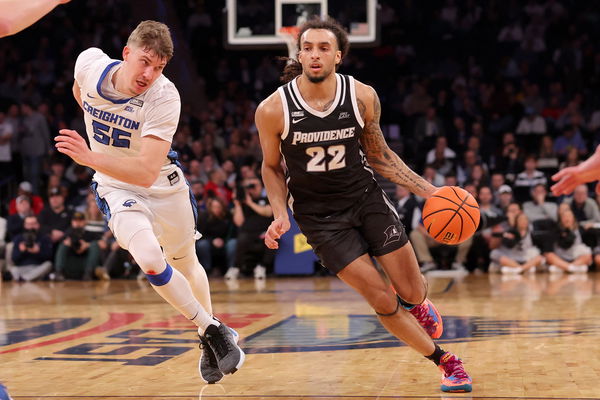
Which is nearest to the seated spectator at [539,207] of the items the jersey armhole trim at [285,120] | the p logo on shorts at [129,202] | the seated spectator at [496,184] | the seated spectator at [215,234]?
the seated spectator at [496,184]

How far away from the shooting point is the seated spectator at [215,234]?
557 inches

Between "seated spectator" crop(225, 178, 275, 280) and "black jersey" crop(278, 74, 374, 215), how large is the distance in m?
8.53

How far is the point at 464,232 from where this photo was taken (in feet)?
17.7

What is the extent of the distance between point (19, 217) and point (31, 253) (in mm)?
730

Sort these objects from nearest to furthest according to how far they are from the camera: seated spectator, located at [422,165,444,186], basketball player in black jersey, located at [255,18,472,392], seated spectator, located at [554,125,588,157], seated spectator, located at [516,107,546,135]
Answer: basketball player in black jersey, located at [255,18,472,392], seated spectator, located at [422,165,444,186], seated spectator, located at [554,125,588,157], seated spectator, located at [516,107,546,135]

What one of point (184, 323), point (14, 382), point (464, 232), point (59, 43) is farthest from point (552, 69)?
point (14, 382)

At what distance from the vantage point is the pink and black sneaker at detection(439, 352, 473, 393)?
5.02 metres

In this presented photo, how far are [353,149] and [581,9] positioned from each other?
16.7 m

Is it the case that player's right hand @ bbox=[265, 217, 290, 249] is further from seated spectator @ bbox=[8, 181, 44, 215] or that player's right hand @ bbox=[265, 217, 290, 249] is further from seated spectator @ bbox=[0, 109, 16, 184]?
seated spectator @ bbox=[0, 109, 16, 184]

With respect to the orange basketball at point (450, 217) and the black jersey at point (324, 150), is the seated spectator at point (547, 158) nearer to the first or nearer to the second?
the orange basketball at point (450, 217)

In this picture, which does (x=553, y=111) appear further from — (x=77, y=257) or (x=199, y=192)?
(x=77, y=257)

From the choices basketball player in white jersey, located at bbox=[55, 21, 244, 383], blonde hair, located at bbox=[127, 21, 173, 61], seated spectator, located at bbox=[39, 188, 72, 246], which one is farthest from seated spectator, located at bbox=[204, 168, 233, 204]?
blonde hair, located at bbox=[127, 21, 173, 61]

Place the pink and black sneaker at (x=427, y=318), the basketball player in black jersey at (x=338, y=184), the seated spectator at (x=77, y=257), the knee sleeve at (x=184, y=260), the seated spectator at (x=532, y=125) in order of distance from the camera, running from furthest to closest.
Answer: the seated spectator at (x=532, y=125)
the seated spectator at (x=77, y=257)
the knee sleeve at (x=184, y=260)
the pink and black sneaker at (x=427, y=318)
the basketball player in black jersey at (x=338, y=184)

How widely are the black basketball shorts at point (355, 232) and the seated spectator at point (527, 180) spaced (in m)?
10.4
